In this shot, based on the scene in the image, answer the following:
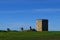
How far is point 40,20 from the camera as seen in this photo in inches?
2857

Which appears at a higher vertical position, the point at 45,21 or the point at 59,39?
the point at 45,21

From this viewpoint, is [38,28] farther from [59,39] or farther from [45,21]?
[59,39]

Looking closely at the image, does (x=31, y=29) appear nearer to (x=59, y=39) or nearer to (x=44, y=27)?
(x=44, y=27)

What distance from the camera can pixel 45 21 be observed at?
68.8m

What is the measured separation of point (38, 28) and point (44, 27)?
6.38 ft

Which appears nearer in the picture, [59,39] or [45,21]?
[59,39]

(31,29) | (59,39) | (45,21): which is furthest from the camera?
(45,21)

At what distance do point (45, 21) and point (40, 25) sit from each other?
4672mm

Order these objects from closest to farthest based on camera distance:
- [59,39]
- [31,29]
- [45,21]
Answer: [59,39]
[31,29]
[45,21]

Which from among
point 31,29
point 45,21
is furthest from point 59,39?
point 45,21

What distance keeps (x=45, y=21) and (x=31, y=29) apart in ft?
45.9

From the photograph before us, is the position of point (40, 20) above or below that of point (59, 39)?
above

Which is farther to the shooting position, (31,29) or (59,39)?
(31,29)

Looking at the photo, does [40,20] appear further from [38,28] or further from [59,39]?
[59,39]
